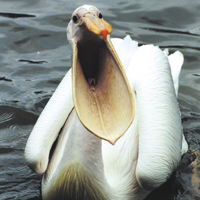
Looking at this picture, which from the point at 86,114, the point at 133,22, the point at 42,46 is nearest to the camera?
the point at 86,114

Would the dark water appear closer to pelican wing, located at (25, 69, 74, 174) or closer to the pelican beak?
pelican wing, located at (25, 69, 74, 174)

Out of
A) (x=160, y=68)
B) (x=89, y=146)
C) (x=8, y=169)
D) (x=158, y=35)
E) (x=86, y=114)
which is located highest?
(x=86, y=114)

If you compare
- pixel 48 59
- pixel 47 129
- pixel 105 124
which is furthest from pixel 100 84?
pixel 48 59

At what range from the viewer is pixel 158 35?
610cm

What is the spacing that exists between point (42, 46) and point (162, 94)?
3.15 metres

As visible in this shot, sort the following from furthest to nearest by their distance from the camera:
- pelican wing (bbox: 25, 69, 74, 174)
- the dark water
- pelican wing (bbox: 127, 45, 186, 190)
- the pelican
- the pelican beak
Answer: the dark water
pelican wing (bbox: 25, 69, 74, 174)
pelican wing (bbox: 127, 45, 186, 190)
the pelican
the pelican beak

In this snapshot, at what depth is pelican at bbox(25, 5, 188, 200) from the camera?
232cm

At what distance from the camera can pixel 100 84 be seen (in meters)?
2.51

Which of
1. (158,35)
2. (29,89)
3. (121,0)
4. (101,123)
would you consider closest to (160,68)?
(101,123)

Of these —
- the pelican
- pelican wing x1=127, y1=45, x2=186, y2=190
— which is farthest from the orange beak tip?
pelican wing x1=127, y1=45, x2=186, y2=190

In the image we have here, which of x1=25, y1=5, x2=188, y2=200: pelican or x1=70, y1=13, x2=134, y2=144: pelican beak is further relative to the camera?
x1=25, y1=5, x2=188, y2=200: pelican

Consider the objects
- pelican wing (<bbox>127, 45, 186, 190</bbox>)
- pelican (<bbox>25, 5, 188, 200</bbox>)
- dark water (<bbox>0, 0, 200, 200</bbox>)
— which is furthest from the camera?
dark water (<bbox>0, 0, 200, 200</bbox>)

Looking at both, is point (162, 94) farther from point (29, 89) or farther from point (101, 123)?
point (29, 89)

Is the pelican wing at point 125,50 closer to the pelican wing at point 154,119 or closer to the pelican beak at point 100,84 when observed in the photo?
the pelican wing at point 154,119
